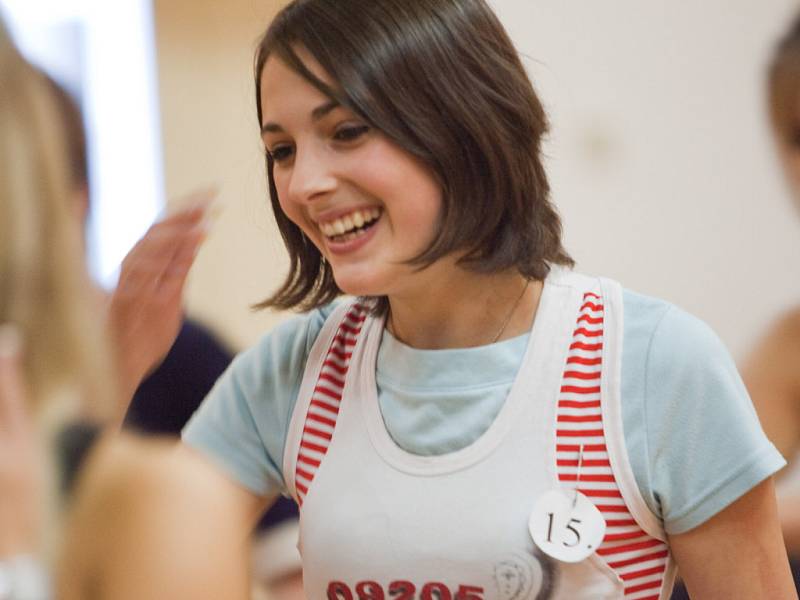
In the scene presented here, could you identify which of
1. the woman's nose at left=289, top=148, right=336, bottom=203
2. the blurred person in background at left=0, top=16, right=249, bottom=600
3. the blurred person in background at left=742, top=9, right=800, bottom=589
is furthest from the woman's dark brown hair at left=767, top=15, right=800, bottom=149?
the blurred person in background at left=0, top=16, right=249, bottom=600

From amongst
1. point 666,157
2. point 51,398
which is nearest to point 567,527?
point 51,398

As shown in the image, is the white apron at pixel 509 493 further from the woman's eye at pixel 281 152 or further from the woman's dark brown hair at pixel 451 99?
the woman's eye at pixel 281 152

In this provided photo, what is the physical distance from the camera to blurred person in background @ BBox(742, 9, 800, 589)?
5.59 feet

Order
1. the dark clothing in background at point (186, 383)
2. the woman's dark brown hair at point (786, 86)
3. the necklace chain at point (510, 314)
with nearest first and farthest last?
the necklace chain at point (510, 314)
the dark clothing in background at point (186, 383)
the woman's dark brown hair at point (786, 86)

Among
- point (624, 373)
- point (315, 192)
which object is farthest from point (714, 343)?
point (315, 192)

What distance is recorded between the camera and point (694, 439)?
858 mm

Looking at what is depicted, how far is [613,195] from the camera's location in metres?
1.89

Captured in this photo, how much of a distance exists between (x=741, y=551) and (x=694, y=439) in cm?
10

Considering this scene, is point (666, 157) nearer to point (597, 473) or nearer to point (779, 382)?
point (779, 382)

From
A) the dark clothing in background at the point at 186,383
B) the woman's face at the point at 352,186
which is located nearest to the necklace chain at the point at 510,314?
the woman's face at the point at 352,186

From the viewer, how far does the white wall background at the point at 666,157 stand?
1.87 m

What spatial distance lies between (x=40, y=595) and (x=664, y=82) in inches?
66.0

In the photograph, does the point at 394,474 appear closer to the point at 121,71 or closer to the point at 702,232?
the point at 121,71

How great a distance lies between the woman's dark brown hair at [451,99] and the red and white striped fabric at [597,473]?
114 mm
